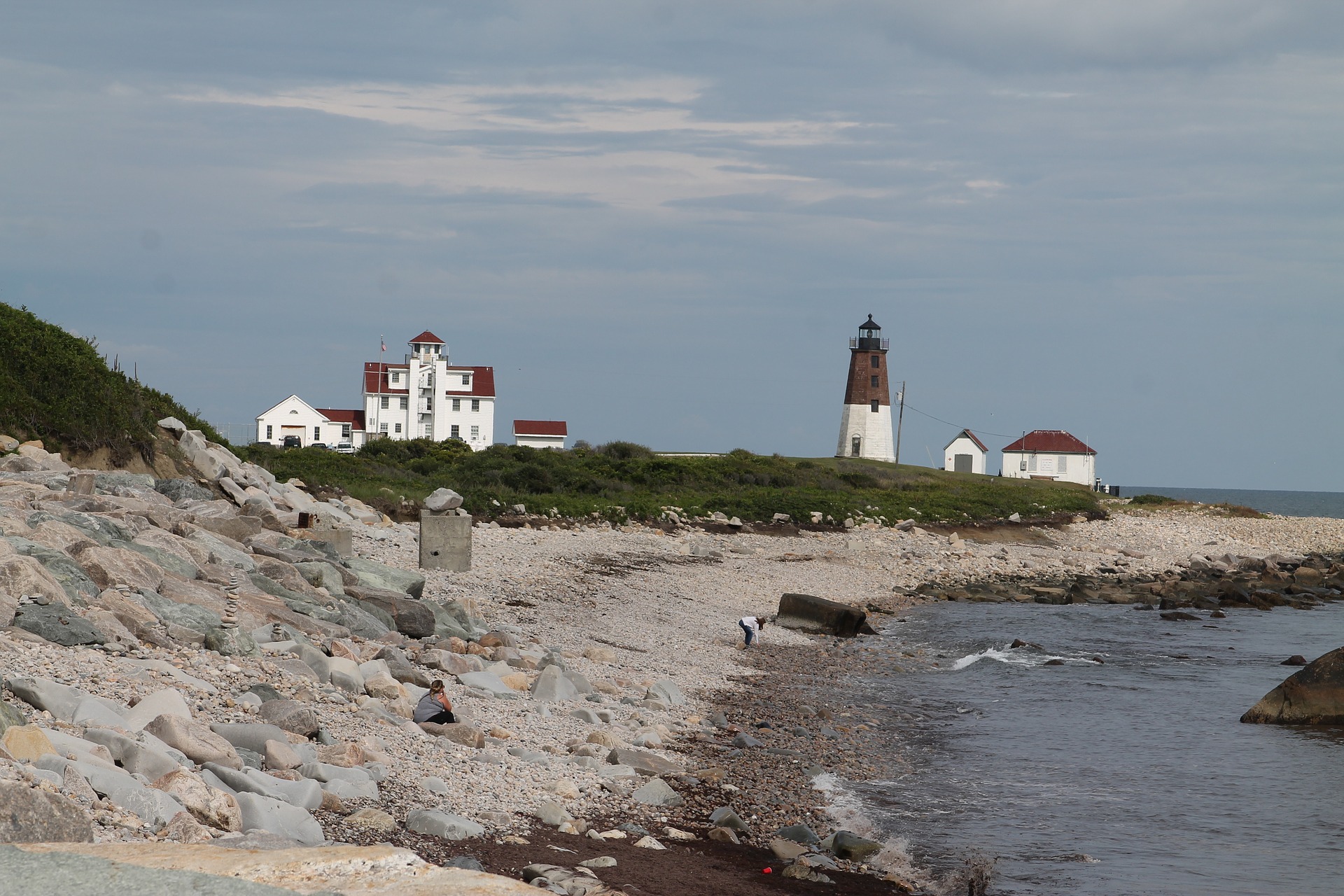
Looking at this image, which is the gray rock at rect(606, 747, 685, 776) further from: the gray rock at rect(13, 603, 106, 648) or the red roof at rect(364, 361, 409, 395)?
the red roof at rect(364, 361, 409, 395)

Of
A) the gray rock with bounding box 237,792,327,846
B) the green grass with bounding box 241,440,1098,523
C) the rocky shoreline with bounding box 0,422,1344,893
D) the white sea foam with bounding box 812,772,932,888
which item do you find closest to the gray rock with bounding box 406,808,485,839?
the rocky shoreline with bounding box 0,422,1344,893

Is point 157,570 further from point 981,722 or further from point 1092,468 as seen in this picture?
point 1092,468

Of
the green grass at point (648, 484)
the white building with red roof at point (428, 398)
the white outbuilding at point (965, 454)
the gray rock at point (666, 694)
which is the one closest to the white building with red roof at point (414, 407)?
the white building with red roof at point (428, 398)

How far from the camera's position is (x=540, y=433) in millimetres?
86688

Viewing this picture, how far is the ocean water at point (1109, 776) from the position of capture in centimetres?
1004

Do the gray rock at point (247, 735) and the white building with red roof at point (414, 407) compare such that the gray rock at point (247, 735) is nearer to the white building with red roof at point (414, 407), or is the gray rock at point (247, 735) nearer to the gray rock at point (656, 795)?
the gray rock at point (656, 795)

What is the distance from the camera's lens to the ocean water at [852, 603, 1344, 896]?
1004 cm

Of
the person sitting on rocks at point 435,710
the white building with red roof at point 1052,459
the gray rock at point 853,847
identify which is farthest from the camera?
the white building with red roof at point 1052,459

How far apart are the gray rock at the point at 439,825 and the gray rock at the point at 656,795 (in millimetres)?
2253

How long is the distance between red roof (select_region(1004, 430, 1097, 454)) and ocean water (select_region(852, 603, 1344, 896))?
Result: 223 feet

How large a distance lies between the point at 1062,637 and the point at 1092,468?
68.7 metres

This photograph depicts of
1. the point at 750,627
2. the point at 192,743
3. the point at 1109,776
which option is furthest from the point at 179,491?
the point at 1109,776

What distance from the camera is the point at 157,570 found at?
1211 centimetres

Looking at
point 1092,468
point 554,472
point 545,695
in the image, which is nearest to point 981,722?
point 545,695
